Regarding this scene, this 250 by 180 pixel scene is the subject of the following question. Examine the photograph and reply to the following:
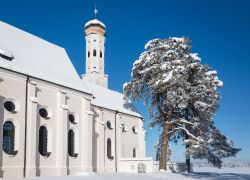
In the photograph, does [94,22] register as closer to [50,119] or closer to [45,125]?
[50,119]

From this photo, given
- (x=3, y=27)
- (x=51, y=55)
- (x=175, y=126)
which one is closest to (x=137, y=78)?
(x=175, y=126)

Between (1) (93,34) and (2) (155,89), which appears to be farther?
(1) (93,34)

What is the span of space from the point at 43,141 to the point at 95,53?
2827 centimetres

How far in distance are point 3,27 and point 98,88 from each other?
17.1m

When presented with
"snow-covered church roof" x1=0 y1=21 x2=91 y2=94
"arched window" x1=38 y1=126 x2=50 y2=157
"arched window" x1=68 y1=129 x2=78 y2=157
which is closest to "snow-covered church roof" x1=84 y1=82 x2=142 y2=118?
"snow-covered church roof" x1=0 y1=21 x2=91 y2=94

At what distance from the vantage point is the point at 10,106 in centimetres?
2666

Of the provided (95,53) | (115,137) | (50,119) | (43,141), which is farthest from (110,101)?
(43,141)

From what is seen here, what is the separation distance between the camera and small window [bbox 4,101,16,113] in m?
26.3

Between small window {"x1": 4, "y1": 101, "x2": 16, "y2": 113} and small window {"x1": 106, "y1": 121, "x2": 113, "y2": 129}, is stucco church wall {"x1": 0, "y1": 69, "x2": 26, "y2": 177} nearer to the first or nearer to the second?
small window {"x1": 4, "y1": 101, "x2": 16, "y2": 113}

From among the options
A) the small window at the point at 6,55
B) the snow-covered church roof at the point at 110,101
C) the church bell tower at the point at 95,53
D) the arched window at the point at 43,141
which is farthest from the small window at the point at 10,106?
the church bell tower at the point at 95,53

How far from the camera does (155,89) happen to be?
115 ft

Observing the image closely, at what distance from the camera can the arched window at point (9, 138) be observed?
25.8m

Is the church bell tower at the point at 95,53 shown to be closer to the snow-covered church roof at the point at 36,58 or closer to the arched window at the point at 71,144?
the snow-covered church roof at the point at 36,58

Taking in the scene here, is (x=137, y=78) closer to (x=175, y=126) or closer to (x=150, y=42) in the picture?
(x=150, y=42)
